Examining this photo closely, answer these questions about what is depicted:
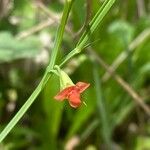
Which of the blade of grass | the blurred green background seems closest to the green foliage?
the blurred green background

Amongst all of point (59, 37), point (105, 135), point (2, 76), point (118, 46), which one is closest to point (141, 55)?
point (118, 46)

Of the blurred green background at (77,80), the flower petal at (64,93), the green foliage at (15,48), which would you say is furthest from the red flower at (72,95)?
the blurred green background at (77,80)

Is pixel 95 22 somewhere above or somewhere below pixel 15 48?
below

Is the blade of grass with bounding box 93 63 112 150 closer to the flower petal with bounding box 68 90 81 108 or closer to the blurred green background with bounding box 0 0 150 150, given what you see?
the blurred green background with bounding box 0 0 150 150

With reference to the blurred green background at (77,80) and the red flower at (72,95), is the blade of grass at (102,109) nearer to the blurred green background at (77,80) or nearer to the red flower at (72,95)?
the blurred green background at (77,80)

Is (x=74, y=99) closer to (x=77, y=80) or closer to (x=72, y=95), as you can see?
(x=72, y=95)

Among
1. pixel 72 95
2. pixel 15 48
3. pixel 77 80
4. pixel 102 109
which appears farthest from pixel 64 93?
pixel 77 80
